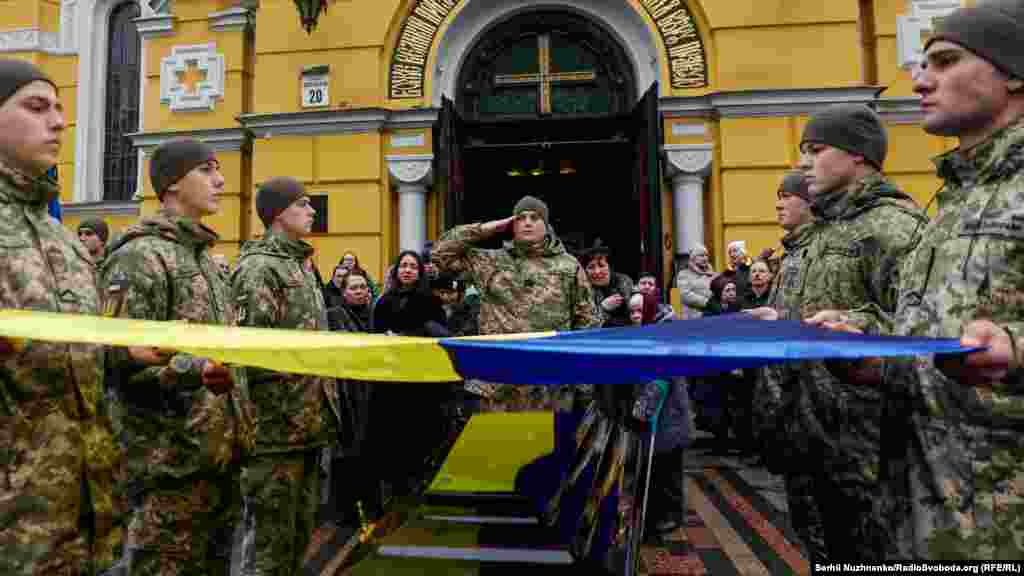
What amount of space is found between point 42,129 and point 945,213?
8.25 feet

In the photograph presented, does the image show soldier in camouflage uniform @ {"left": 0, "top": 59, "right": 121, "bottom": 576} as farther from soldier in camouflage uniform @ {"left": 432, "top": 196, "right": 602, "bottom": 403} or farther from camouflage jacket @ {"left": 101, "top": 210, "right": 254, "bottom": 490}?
soldier in camouflage uniform @ {"left": 432, "top": 196, "right": 602, "bottom": 403}

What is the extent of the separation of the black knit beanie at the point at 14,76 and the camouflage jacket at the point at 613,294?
10.2ft

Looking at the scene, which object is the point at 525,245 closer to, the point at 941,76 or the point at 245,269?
the point at 245,269

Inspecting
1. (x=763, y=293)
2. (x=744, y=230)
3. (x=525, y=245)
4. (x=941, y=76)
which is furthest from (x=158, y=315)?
(x=744, y=230)

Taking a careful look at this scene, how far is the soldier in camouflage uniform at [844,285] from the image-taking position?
7.67ft

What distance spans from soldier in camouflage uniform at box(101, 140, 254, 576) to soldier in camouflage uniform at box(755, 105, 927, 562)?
2.15 metres

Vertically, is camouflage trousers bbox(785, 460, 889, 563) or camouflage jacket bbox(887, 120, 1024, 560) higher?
camouflage jacket bbox(887, 120, 1024, 560)

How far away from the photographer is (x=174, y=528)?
92.1 inches

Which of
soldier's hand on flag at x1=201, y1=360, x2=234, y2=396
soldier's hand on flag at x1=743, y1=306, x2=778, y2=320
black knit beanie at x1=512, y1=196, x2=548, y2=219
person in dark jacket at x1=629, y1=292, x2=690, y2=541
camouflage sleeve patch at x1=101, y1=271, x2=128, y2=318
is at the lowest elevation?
person in dark jacket at x1=629, y1=292, x2=690, y2=541

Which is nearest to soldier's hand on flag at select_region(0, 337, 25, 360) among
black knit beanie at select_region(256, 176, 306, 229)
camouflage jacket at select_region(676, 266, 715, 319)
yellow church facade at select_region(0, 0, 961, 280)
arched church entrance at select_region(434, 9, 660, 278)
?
black knit beanie at select_region(256, 176, 306, 229)

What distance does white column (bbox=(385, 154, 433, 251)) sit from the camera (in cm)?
914

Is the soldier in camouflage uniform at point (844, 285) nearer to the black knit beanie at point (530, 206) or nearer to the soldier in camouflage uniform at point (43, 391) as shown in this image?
the black knit beanie at point (530, 206)

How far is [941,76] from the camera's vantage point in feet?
5.46

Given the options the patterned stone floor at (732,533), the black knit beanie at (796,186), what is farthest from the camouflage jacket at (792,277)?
the patterned stone floor at (732,533)
